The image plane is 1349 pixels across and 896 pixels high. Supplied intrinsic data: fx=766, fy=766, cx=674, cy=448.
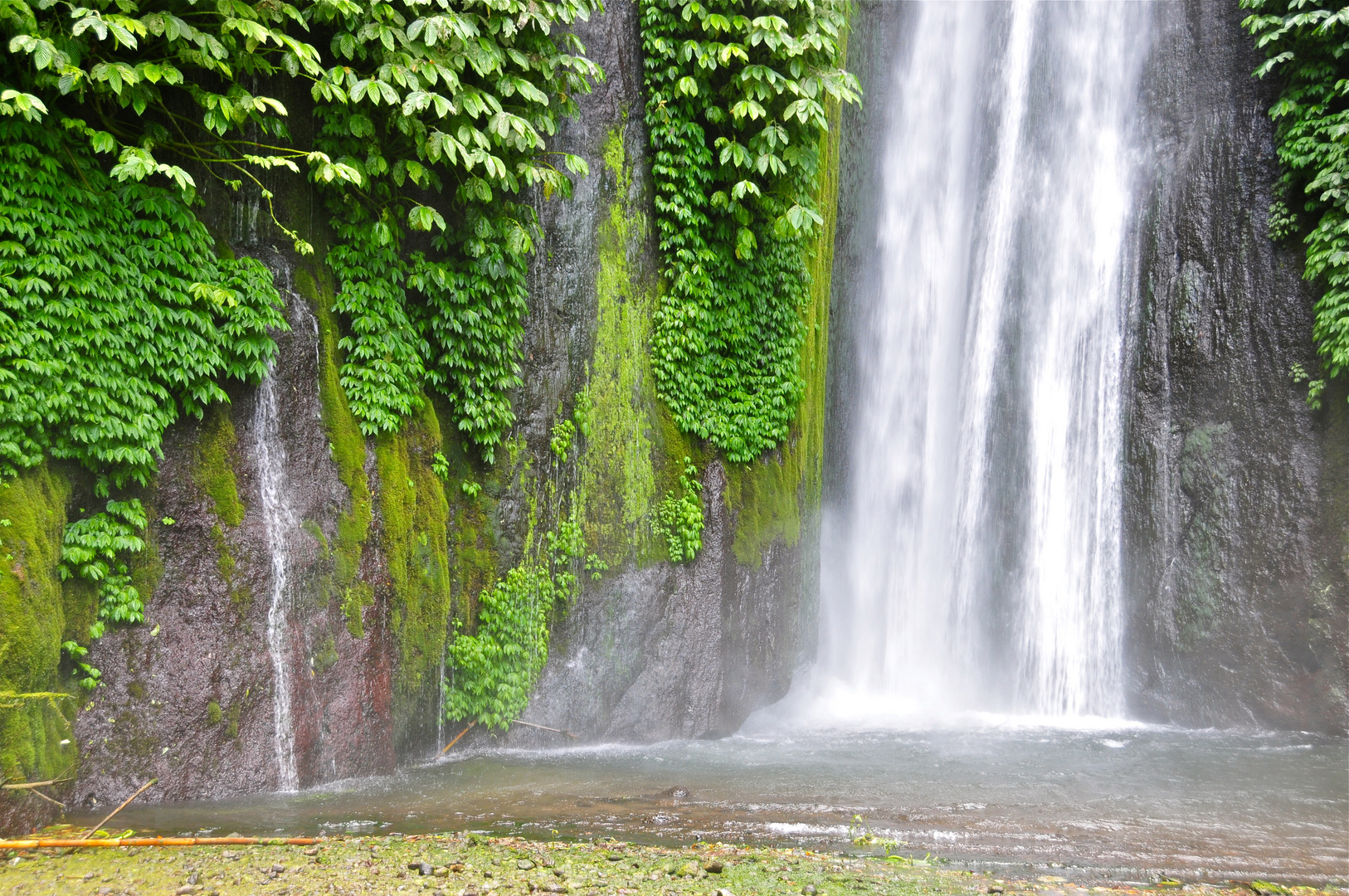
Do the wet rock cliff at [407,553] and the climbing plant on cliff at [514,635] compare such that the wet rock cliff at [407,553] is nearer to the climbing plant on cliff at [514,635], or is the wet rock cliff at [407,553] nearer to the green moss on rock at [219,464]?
the green moss on rock at [219,464]

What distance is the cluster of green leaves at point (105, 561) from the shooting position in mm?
4738

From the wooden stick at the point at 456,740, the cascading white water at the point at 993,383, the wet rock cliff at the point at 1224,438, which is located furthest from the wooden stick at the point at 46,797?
the wet rock cliff at the point at 1224,438

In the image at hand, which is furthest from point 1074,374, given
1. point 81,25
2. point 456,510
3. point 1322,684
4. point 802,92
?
point 81,25

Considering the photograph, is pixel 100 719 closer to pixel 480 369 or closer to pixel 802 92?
pixel 480 369

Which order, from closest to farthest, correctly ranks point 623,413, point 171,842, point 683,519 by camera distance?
1. point 171,842
2. point 623,413
3. point 683,519

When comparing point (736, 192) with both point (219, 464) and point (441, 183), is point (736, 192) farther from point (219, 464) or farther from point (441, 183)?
point (219, 464)

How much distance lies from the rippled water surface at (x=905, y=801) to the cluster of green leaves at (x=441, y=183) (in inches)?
111

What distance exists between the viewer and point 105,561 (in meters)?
4.92

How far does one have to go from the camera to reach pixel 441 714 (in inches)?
261

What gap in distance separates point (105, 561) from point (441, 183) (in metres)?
3.84

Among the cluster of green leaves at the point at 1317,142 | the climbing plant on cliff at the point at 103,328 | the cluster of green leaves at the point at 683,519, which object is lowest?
the cluster of green leaves at the point at 683,519

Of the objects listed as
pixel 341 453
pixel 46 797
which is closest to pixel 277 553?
pixel 341 453

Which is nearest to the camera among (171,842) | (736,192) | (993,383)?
(171,842)

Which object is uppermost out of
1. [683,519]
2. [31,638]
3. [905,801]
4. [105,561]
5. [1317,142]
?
[1317,142]
